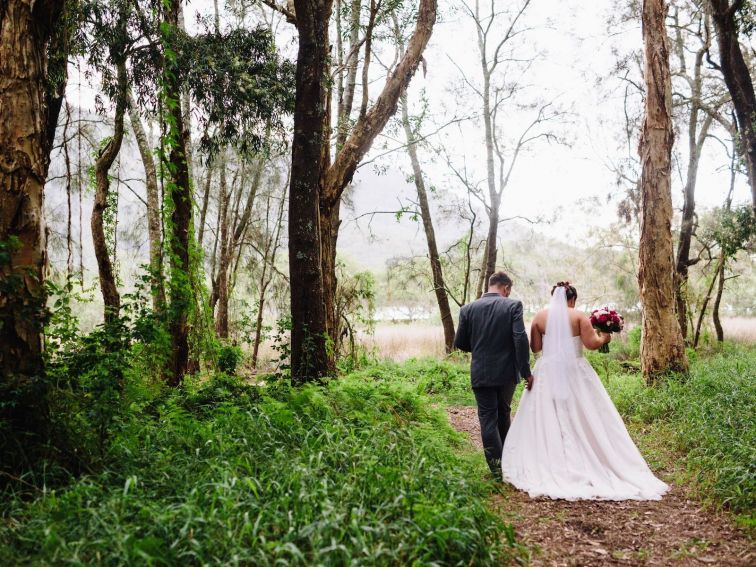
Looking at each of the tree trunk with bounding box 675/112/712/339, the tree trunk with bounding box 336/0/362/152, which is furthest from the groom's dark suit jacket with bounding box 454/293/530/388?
the tree trunk with bounding box 675/112/712/339

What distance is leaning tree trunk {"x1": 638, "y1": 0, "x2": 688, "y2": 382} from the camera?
30.3ft

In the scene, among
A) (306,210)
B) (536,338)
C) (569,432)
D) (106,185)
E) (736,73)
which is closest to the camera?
(569,432)

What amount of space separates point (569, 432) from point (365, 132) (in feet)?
18.3

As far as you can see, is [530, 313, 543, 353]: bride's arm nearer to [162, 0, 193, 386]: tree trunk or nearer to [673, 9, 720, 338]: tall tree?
[162, 0, 193, 386]: tree trunk

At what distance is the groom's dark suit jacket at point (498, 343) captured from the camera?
527 cm

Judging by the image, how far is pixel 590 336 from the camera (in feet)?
18.3

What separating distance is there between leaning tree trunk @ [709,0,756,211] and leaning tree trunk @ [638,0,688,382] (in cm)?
138

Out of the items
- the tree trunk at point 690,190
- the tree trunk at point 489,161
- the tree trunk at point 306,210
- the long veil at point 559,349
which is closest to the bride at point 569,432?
the long veil at point 559,349

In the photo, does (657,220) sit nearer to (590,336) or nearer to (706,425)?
(706,425)

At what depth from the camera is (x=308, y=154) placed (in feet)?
22.5

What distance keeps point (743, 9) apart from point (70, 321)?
12.8 metres

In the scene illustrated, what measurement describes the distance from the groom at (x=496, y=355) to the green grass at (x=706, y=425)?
1.81 metres

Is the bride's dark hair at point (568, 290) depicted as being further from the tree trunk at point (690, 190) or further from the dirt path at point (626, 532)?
the tree trunk at point (690, 190)

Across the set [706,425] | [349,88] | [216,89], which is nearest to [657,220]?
[706,425]
